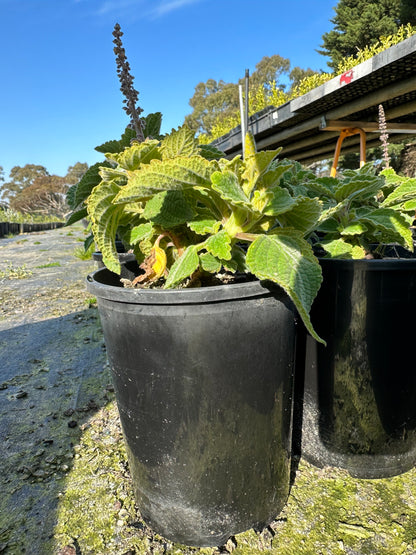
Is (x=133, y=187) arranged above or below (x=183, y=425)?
above

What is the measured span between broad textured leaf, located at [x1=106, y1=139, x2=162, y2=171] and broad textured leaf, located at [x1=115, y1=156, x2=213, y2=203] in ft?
0.30

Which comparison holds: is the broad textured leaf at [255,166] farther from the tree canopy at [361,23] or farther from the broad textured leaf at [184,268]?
the tree canopy at [361,23]

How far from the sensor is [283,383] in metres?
0.95

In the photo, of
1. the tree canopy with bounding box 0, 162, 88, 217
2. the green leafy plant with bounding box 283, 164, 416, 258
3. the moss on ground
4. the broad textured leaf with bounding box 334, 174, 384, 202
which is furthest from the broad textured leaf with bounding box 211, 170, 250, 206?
the tree canopy with bounding box 0, 162, 88, 217

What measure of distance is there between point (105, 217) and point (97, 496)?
0.92m

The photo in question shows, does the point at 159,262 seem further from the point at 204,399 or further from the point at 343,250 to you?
the point at 343,250

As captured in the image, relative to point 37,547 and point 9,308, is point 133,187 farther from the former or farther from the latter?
point 9,308

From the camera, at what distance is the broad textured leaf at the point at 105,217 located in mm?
818

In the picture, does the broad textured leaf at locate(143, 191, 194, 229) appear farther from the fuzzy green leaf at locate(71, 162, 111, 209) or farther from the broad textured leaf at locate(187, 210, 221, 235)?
the fuzzy green leaf at locate(71, 162, 111, 209)

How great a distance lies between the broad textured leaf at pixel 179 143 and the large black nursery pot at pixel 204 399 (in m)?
0.37

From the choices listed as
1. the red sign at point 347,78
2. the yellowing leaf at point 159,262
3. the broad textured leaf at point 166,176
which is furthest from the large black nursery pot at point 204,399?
the red sign at point 347,78

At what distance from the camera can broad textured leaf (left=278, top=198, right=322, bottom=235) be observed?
0.84 metres

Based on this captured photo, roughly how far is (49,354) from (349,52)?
25.1 m

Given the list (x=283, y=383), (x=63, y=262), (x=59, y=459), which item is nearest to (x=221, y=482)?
(x=283, y=383)
